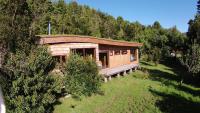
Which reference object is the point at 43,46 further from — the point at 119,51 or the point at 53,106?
the point at 119,51

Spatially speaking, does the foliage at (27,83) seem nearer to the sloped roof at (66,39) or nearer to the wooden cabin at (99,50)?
the wooden cabin at (99,50)

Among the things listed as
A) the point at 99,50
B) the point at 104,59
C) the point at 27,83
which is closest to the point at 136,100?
the point at 99,50

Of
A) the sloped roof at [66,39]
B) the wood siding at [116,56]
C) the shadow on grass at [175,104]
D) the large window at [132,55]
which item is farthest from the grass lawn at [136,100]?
the large window at [132,55]

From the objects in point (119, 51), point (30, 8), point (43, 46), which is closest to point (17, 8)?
point (30, 8)

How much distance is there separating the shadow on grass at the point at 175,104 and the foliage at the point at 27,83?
973 cm

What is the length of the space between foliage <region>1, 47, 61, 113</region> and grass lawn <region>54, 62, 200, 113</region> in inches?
98.7

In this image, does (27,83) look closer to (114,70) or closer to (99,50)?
(99,50)

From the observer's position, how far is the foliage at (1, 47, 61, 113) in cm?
1480

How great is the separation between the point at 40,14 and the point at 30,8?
648mm

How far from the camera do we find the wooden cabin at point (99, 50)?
69.1ft

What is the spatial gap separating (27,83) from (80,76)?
19.3 feet

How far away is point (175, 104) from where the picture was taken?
24.0m

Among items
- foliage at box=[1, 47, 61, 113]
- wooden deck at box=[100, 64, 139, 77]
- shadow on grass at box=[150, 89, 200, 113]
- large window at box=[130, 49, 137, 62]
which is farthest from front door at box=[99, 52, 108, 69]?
foliage at box=[1, 47, 61, 113]

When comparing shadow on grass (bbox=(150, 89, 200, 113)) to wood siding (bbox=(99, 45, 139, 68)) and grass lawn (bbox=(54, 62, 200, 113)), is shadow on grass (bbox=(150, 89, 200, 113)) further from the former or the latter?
wood siding (bbox=(99, 45, 139, 68))
